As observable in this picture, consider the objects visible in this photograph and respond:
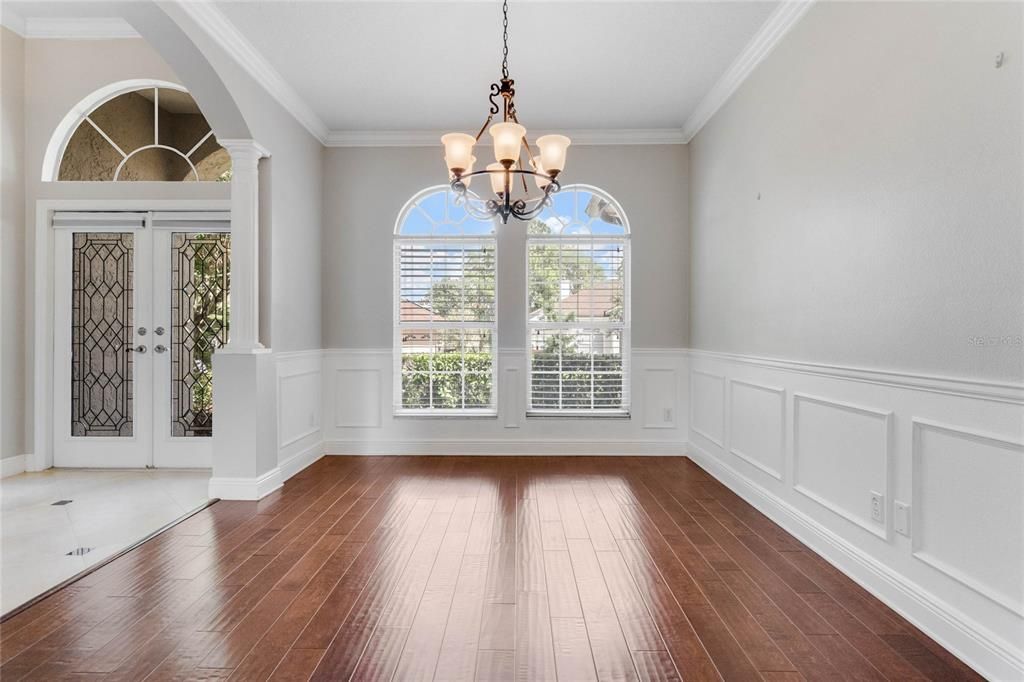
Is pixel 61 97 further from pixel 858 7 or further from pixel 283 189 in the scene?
pixel 858 7

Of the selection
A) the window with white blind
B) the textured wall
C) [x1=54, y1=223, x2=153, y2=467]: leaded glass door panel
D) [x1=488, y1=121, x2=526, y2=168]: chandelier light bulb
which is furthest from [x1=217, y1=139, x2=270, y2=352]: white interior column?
the window with white blind

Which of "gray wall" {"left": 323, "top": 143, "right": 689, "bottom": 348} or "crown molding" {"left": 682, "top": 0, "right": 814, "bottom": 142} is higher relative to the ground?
"crown molding" {"left": 682, "top": 0, "right": 814, "bottom": 142}

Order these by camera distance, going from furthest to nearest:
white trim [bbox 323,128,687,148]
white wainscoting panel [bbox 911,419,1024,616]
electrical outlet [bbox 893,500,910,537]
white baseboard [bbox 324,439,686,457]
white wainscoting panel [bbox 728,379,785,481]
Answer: white baseboard [bbox 324,439,686,457] < white trim [bbox 323,128,687,148] < white wainscoting panel [bbox 728,379,785,481] < electrical outlet [bbox 893,500,910,537] < white wainscoting panel [bbox 911,419,1024,616]

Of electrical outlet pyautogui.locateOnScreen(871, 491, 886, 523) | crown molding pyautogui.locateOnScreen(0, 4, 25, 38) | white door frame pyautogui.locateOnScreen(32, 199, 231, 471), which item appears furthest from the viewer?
white door frame pyautogui.locateOnScreen(32, 199, 231, 471)

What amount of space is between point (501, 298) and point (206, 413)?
262 centimetres

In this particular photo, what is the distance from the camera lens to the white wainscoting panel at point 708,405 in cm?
434

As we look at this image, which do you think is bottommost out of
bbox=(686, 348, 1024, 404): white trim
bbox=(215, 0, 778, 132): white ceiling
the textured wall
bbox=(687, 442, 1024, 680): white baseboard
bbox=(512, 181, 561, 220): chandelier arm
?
bbox=(687, 442, 1024, 680): white baseboard

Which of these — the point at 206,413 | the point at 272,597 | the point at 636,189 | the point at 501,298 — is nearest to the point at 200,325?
the point at 206,413

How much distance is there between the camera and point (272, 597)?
7.80 feet

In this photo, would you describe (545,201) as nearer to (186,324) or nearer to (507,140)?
(507,140)

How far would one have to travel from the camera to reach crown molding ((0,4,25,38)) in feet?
13.7

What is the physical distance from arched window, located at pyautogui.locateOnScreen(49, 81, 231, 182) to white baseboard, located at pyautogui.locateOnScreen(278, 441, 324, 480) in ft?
7.51

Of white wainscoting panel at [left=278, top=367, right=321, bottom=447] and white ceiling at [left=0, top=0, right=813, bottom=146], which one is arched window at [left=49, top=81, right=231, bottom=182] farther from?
white wainscoting panel at [left=278, top=367, right=321, bottom=447]

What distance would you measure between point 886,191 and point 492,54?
2.45m
